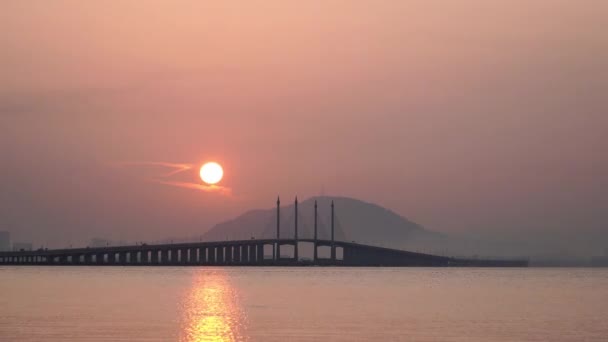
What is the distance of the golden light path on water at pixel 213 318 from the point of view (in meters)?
47.5

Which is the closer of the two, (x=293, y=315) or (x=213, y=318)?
(x=213, y=318)

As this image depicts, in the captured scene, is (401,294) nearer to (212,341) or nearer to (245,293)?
(245,293)

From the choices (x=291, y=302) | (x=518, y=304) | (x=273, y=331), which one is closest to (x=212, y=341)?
(x=273, y=331)

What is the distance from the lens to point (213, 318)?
58.9 m

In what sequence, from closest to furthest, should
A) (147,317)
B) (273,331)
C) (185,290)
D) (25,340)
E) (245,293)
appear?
1. (25,340)
2. (273,331)
3. (147,317)
4. (245,293)
5. (185,290)

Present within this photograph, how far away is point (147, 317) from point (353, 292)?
35.0 m

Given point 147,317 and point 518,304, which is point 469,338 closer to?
point 147,317

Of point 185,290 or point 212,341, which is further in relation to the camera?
point 185,290

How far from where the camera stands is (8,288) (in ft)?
291

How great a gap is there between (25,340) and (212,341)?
7.25 meters

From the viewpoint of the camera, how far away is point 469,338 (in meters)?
47.0

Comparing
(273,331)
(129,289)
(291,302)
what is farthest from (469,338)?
(129,289)

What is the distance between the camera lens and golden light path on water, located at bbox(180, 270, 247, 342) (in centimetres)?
4747

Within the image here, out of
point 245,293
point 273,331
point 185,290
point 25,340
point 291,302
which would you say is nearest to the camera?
point 25,340
